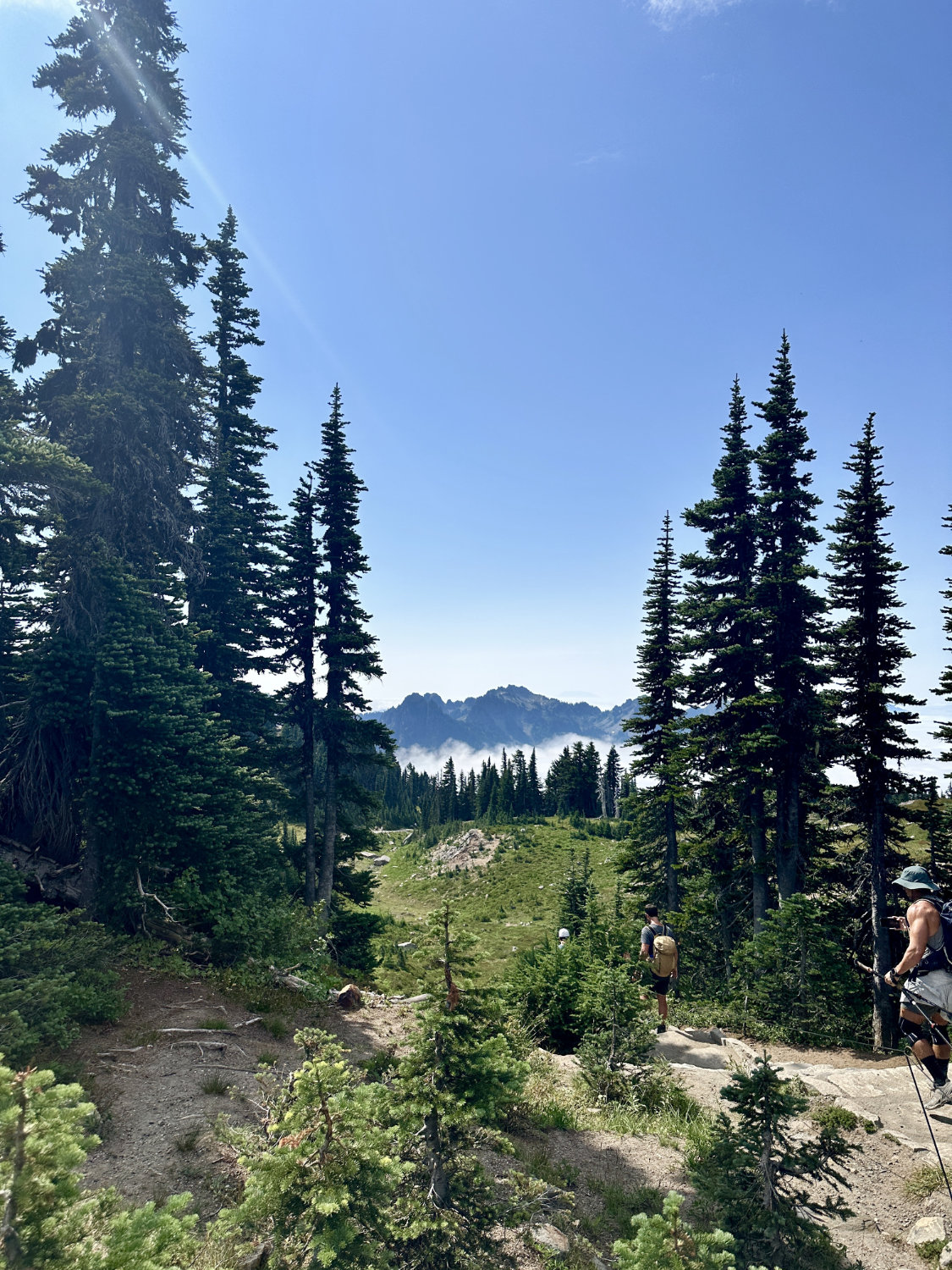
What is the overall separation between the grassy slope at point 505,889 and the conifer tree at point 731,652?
14569 millimetres

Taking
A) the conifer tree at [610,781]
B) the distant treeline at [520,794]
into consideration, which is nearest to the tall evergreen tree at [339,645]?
the distant treeline at [520,794]

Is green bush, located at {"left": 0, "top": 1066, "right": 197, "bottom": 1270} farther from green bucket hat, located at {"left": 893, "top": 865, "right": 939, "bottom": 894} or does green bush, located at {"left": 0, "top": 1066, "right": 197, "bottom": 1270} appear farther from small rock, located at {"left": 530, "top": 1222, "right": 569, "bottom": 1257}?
green bucket hat, located at {"left": 893, "top": 865, "right": 939, "bottom": 894}

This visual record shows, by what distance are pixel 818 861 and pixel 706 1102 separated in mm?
11056

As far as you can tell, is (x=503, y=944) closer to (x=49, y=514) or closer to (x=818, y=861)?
(x=818, y=861)

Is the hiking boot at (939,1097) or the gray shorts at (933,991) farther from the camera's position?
the hiking boot at (939,1097)

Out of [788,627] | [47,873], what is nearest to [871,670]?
[788,627]

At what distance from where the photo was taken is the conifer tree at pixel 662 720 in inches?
832

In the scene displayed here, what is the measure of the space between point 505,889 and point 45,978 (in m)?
41.7

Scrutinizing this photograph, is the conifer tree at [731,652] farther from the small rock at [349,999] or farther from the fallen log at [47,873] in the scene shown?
the fallen log at [47,873]

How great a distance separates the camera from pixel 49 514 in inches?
519

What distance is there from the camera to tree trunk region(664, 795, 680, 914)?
2112 cm

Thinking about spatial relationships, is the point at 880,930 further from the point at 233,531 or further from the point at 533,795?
the point at 533,795

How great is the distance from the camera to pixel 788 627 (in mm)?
18188

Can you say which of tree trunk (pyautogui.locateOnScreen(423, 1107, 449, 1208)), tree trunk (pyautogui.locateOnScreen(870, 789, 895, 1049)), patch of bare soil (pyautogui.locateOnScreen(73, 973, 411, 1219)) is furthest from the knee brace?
tree trunk (pyautogui.locateOnScreen(870, 789, 895, 1049))
